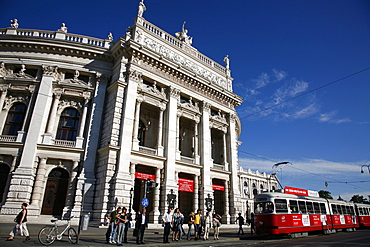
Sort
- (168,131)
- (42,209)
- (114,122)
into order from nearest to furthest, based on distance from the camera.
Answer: (42,209), (114,122), (168,131)

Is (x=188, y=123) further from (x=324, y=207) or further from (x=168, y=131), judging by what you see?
(x=324, y=207)

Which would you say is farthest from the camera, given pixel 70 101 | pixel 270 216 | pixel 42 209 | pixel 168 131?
pixel 168 131

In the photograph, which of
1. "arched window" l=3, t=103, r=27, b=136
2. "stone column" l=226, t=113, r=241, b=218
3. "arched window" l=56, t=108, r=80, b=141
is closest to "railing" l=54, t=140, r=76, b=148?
"arched window" l=56, t=108, r=80, b=141

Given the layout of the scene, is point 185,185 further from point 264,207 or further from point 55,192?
point 55,192

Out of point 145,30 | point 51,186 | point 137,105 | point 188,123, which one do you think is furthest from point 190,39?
point 51,186

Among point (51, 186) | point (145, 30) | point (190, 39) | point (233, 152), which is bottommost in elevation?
point (51, 186)

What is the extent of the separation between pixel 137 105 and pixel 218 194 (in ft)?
53.5

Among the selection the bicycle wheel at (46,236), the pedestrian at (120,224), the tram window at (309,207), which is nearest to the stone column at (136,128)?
the pedestrian at (120,224)

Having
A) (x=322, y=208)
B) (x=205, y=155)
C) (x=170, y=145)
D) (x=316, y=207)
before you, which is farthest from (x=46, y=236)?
(x=322, y=208)

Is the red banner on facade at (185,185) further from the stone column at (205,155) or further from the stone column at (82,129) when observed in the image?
the stone column at (82,129)

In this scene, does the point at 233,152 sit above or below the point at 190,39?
below

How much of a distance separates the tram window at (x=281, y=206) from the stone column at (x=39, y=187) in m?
19.0

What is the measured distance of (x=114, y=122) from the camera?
21438mm

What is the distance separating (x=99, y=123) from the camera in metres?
22.7
